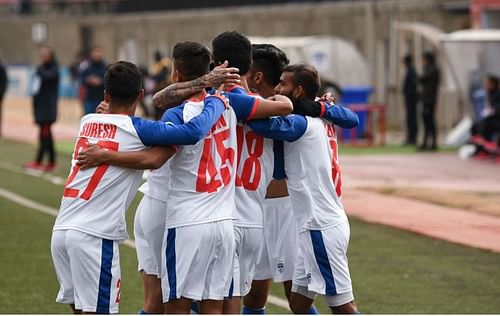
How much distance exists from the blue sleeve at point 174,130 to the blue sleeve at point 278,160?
89 cm

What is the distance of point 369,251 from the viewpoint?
13.2 meters

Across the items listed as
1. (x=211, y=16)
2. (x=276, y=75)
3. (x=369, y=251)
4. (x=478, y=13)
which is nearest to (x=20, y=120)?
(x=211, y=16)

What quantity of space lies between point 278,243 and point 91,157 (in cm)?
160

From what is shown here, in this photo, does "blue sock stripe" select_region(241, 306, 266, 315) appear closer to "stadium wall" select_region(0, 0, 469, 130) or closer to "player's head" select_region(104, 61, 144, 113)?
"player's head" select_region(104, 61, 144, 113)

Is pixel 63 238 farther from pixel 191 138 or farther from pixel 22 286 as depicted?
pixel 22 286

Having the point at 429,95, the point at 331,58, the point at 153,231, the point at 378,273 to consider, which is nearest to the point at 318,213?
the point at 153,231

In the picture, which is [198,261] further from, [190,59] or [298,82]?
[298,82]

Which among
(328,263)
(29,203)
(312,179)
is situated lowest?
(29,203)

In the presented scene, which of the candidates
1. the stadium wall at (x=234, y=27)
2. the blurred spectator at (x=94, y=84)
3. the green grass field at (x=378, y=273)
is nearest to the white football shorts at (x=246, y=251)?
the green grass field at (x=378, y=273)

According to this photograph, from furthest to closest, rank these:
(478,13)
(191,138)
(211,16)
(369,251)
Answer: (211,16) < (478,13) < (369,251) < (191,138)

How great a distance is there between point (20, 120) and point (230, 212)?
117 ft

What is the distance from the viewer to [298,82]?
8.00 metres

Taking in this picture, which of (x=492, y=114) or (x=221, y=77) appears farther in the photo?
(x=492, y=114)

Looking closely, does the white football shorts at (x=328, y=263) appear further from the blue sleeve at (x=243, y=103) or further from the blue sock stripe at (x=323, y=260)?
the blue sleeve at (x=243, y=103)
